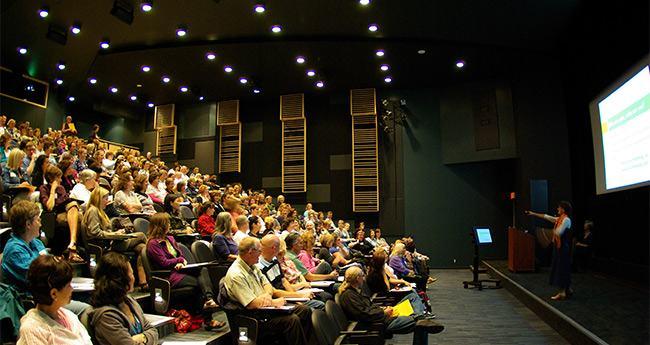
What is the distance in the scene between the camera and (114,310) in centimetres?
217

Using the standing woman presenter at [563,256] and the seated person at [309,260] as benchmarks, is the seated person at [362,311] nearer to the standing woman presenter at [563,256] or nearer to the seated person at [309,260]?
the seated person at [309,260]

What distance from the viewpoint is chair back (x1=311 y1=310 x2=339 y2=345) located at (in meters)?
2.82

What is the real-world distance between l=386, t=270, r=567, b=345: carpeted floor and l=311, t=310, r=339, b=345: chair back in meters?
1.85

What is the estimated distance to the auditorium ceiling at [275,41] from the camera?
7.57 m

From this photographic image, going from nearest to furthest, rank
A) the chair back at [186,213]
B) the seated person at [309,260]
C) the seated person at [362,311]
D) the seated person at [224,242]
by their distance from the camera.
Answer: the seated person at [362,311] → the seated person at [224,242] → the seated person at [309,260] → the chair back at [186,213]

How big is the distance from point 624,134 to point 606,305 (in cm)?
186

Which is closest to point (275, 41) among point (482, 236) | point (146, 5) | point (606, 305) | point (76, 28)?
point (146, 5)

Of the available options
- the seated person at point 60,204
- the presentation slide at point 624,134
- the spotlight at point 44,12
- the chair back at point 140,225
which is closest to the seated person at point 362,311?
the chair back at point 140,225

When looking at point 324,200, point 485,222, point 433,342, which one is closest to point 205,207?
point 433,342

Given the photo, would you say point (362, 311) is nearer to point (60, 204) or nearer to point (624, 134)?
point (60, 204)

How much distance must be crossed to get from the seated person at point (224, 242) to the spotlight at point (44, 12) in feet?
18.3

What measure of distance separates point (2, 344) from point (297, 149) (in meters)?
10.5

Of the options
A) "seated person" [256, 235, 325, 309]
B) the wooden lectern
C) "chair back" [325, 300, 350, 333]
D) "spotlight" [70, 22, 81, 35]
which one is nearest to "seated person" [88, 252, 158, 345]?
"chair back" [325, 300, 350, 333]

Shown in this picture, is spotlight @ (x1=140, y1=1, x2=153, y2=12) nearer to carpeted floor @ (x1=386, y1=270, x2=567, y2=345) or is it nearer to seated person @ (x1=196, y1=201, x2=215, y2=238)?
seated person @ (x1=196, y1=201, x2=215, y2=238)
